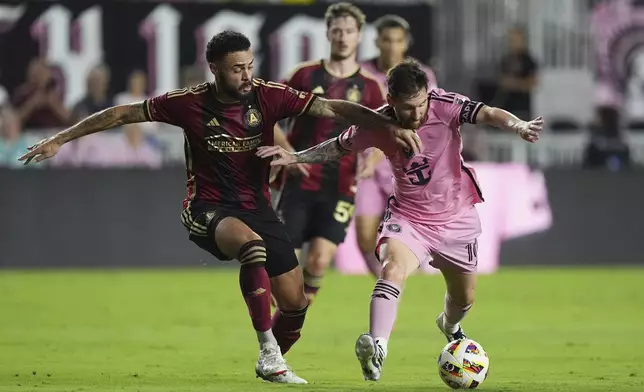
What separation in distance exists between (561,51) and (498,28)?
1062mm

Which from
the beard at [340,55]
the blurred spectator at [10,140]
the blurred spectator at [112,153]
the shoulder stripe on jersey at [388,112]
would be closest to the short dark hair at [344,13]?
the beard at [340,55]

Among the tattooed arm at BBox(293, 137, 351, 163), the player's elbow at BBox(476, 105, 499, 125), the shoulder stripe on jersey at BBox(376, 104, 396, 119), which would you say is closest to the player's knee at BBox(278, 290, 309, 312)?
the tattooed arm at BBox(293, 137, 351, 163)

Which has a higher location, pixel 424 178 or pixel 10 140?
pixel 424 178

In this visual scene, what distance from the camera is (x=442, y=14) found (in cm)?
1925

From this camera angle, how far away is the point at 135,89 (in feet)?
59.6

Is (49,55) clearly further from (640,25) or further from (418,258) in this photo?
(418,258)

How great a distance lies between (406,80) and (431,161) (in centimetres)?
67

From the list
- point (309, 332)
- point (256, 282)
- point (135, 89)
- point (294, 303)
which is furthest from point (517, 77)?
point (256, 282)

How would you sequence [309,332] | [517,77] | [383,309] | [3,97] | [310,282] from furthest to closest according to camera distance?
[517,77] → [3,97] → [309,332] → [310,282] → [383,309]

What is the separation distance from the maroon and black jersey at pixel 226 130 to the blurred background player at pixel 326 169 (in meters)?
2.25

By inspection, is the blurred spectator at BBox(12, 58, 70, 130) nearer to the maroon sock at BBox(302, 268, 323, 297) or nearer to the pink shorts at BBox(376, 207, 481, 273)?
the maroon sock at BBox(302, 268, 323, 297)

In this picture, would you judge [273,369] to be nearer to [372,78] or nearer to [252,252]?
[252,252]

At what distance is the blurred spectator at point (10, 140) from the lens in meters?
17.9

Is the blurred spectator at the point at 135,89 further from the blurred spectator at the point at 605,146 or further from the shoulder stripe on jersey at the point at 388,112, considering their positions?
the shoulder stripe on jersey at the point at 388,112
